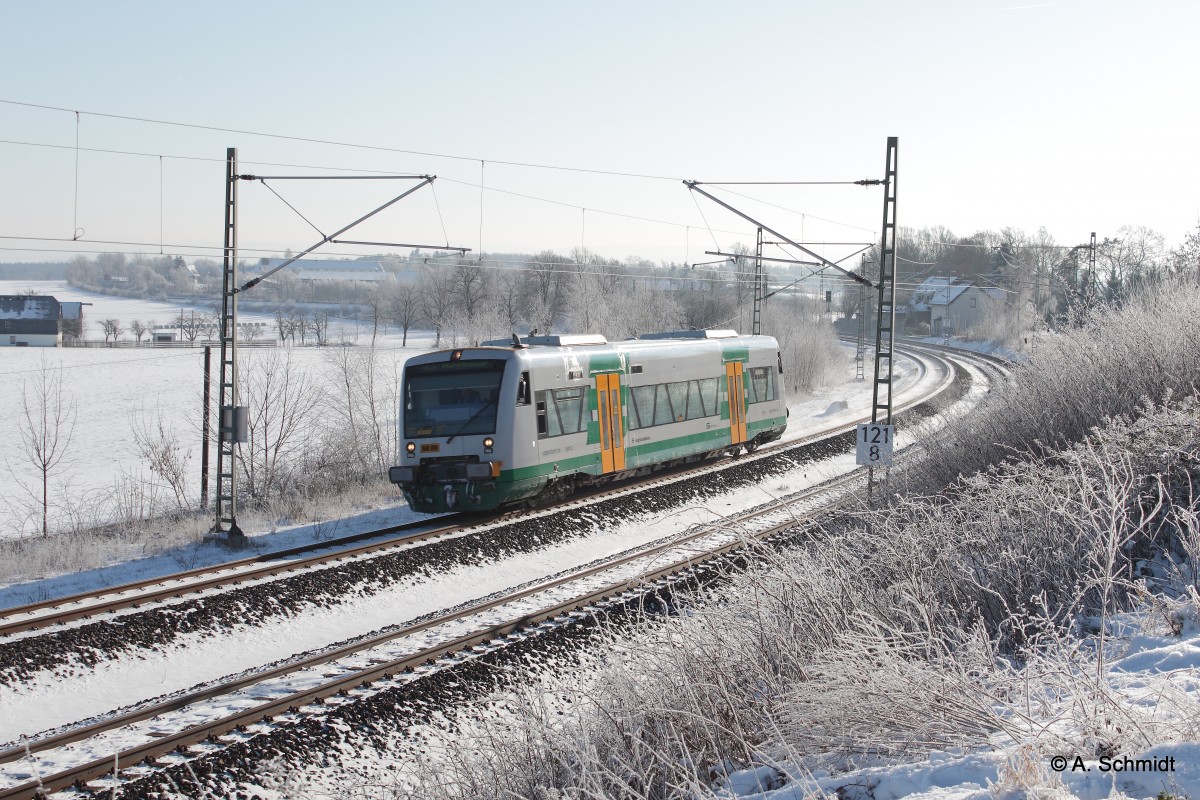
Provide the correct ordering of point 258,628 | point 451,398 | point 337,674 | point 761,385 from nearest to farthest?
point 337,674 < point 258,628 < point 451,398 < point 761,385

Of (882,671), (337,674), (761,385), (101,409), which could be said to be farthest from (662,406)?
(101,409)

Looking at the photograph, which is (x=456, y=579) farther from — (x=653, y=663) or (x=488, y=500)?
(x=653, y=663)

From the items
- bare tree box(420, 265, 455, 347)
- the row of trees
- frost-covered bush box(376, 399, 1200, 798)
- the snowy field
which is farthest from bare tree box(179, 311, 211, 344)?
frost-covered bush box(376, 399, 1200, 798)

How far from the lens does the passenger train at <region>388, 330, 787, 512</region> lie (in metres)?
15.3

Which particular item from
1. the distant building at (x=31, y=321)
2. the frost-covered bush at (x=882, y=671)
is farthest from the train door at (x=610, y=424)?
the distant building at (x=31, y=321)

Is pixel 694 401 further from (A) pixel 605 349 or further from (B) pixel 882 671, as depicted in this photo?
(B) pixel 882 671

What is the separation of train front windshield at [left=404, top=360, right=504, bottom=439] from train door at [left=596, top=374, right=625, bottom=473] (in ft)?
8.69

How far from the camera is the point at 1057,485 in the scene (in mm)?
7684

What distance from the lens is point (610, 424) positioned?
17.8m

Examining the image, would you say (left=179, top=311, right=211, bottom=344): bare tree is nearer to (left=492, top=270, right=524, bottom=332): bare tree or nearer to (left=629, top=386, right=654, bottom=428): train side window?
(left=492, top=270, right=524, bottom=332): bare tree

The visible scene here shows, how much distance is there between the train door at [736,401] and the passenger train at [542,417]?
4.20ft

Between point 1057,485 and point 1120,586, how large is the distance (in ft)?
3.39

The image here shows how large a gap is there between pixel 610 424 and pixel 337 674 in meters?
9.59

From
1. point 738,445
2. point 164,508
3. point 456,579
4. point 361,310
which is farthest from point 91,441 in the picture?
point 361,310
